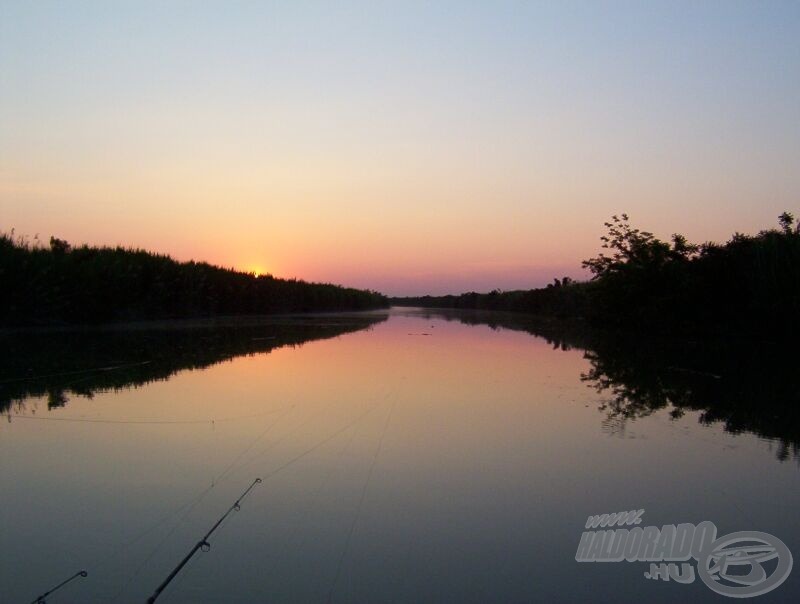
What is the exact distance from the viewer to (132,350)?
697 inches

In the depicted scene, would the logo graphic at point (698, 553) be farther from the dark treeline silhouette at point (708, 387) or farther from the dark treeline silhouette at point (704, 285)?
the dark treeline silhouette at point (704, 285)

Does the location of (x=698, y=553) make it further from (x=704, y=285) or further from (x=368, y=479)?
(x=704, y=285)

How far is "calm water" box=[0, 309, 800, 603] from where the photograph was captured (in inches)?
153

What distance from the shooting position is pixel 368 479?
590 centimetres

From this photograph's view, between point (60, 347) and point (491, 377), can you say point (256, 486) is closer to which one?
point (491, 377)

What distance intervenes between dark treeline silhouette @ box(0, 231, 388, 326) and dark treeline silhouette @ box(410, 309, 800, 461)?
21.2 meters

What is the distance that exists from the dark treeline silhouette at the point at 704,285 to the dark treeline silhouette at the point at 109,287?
2447 centimetres

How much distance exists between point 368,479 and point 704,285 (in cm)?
2641

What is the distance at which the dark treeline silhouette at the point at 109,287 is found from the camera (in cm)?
2484

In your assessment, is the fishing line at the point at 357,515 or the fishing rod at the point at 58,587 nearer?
the fishing rod at the point at 58,587

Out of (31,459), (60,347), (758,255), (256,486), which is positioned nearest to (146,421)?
(31,459)

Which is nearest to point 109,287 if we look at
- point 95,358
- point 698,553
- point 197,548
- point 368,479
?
point 95,358

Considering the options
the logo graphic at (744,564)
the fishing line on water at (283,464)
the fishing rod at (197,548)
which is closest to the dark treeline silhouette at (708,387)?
the logo graphic at (744,564)

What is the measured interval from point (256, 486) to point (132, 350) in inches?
534
